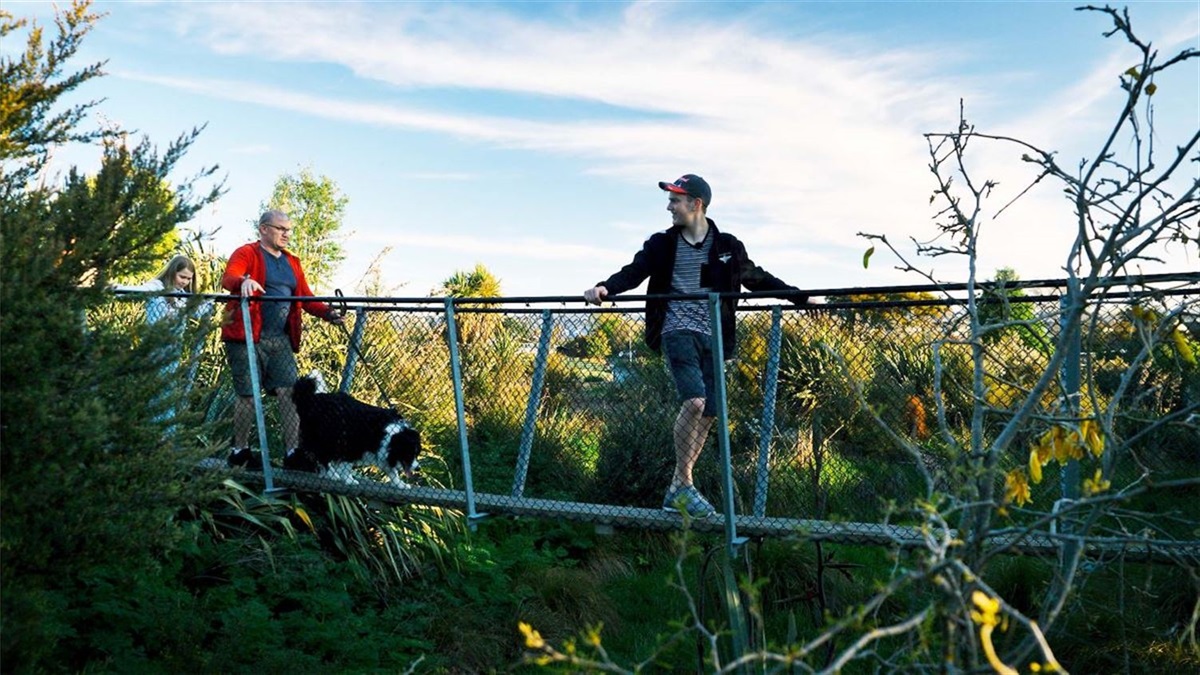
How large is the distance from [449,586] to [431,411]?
2552 millimetres

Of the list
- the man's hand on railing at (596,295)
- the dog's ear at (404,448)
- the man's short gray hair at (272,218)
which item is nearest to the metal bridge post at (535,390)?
the man's hand on railing at (596,295)

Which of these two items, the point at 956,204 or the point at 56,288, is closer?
the point at 956,204

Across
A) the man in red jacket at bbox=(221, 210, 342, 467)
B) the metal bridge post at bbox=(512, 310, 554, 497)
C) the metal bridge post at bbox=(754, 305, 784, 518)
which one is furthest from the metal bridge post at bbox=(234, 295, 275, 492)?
the metal bridge post at bbox=(754, 305, 784, 518)

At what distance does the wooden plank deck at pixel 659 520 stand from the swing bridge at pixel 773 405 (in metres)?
0.01

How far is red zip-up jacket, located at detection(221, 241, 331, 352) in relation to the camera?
24.2ft

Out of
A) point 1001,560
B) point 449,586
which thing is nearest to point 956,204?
point 1001,560

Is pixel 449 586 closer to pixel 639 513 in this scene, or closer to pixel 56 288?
pixel 639 513

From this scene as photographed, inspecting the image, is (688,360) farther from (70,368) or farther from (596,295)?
(70,368)

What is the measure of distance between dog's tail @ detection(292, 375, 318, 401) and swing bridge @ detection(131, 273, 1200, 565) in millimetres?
238

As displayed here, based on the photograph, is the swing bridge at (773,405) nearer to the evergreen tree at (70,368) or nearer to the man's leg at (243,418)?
the man's leg at (243,418)

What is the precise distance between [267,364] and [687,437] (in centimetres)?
295

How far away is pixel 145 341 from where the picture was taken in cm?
441

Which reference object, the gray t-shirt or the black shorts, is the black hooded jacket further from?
the gray t-shirt

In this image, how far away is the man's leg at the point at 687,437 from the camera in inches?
240
